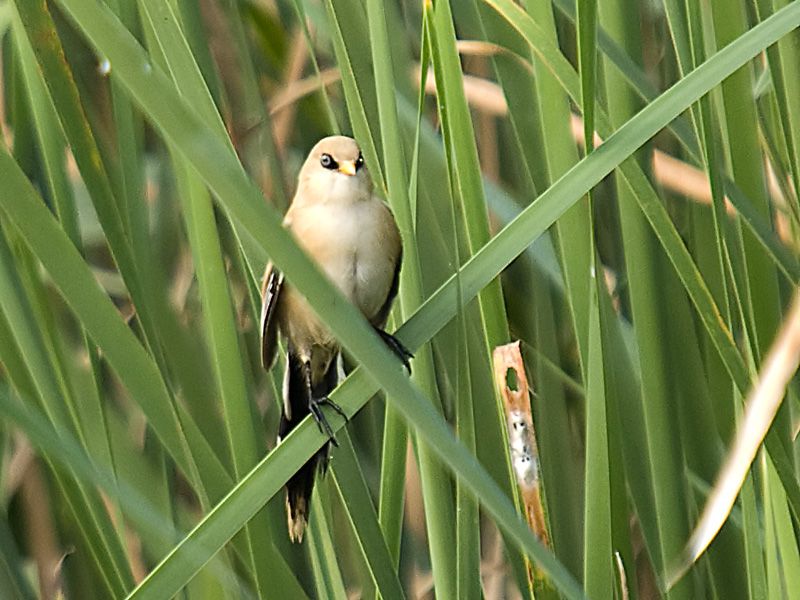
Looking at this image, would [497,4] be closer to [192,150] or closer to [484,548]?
[192,150]

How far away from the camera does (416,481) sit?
1501 millimetres

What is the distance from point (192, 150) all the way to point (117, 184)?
424mm

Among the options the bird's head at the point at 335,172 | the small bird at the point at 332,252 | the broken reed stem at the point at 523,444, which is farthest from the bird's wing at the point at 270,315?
the broken reed stem at the point at 523,444

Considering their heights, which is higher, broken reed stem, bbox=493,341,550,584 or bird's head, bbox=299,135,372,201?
bird's head, bbox=299,135,372,201

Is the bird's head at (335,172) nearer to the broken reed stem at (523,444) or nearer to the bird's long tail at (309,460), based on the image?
the bird's long tail at (309,460)

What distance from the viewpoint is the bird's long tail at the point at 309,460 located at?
3.68 feet

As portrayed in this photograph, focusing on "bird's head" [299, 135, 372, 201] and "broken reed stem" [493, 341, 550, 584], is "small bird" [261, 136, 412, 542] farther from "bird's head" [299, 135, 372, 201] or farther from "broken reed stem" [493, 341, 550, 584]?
"broken reed stem" [493, 341, 550, 584]

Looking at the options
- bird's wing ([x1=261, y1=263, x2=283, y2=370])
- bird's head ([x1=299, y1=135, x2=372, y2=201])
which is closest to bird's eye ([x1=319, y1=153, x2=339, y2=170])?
bird's head ([x1=299, y1=135, x2=372, y2=201])

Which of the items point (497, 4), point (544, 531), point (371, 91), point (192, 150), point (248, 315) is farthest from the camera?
point (248, 315)

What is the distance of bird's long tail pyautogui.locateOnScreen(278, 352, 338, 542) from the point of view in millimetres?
1121

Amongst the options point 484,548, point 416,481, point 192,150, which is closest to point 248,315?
point 416,481

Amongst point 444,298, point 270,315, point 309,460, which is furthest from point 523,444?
point 270,315

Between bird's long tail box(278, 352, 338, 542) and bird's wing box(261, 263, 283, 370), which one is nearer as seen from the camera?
bird's long tail box(278, 352, 338, 542)

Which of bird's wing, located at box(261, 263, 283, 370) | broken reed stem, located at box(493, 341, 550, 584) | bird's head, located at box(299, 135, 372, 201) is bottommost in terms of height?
broken reed stem, located at box(493, 341, 550, 584)
